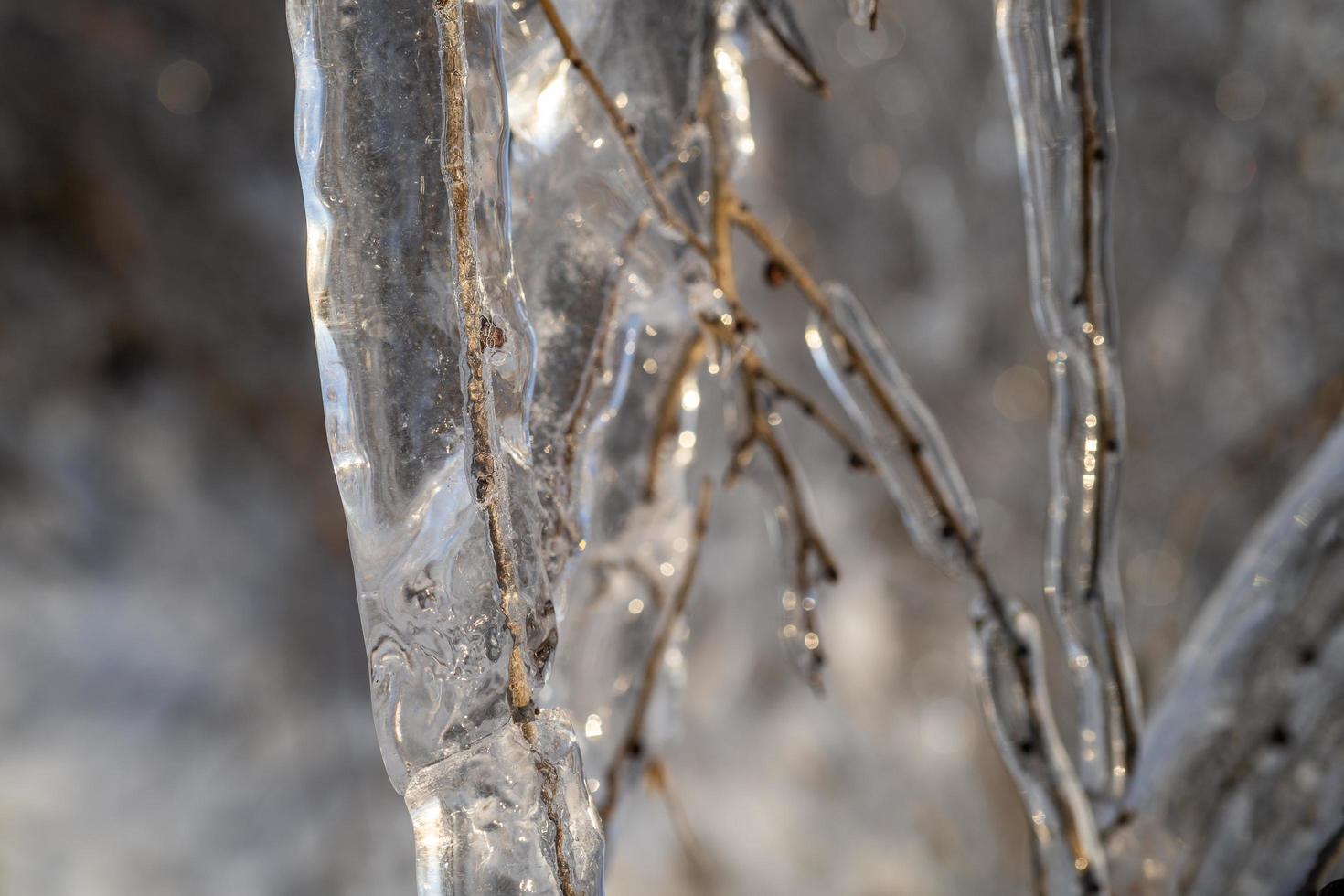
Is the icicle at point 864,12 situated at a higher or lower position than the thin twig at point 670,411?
higher

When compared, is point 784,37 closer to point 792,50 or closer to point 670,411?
point 792,50

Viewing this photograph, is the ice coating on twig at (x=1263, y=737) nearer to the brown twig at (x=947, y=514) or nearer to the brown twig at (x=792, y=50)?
the brown twig at (x=947, y=514)

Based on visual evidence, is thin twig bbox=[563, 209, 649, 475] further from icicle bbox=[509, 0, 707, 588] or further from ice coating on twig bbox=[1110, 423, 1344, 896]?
ice coating on twig bbox=[1110, 423, 1344, 896]

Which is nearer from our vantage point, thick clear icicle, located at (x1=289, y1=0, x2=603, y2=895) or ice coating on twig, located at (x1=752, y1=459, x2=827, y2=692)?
thick clear icicle, located at (x1=289, y1=0, x2=603, y2=895)

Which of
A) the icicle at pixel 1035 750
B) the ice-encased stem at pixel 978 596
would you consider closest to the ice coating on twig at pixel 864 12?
the ice-encased stem at pixel 978 596

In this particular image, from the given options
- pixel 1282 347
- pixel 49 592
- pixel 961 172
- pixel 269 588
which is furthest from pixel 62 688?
pixel 1282 347

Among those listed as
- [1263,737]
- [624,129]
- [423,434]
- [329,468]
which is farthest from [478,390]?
[329,468]

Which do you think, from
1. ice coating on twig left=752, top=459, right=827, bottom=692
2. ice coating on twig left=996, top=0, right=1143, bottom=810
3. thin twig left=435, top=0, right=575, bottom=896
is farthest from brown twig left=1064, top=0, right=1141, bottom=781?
thin twig left=435, top=0, right=575, bottom=896
